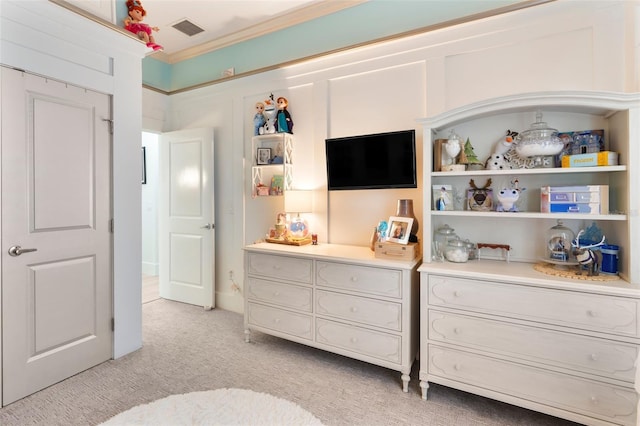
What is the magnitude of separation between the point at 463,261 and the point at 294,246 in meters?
1.35

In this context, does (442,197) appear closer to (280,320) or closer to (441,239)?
(441,239)

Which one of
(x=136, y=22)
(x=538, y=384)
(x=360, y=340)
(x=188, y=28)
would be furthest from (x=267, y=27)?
(x=538, y=384)

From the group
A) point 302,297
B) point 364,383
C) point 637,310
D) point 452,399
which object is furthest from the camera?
point 302,297

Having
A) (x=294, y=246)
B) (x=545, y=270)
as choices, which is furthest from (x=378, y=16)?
(x=545, y=270)

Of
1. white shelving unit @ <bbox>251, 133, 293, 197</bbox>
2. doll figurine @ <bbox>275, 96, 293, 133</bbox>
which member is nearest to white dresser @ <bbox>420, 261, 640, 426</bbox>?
white shelving unit @ <bbox>251, 133, 293, 197</bbox>

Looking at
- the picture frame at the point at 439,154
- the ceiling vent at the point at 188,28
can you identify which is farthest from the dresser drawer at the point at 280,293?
the ceiling vent at the point at 188,28

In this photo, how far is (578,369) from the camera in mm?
1616

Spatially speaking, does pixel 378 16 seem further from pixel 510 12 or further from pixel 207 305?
pixel 207 305

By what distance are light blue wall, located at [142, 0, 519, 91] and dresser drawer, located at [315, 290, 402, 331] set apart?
218 centimetres

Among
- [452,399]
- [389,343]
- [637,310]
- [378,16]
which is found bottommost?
[452,399]

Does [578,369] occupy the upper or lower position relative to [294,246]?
lower

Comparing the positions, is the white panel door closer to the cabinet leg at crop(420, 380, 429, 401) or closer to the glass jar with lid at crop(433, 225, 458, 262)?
the cabinet leg at crop(420, 380, 429, 401)

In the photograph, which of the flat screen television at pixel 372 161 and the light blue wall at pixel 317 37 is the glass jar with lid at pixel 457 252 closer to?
the flat screen television at pixel 372 161

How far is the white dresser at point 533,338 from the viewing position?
1550 millimetres
